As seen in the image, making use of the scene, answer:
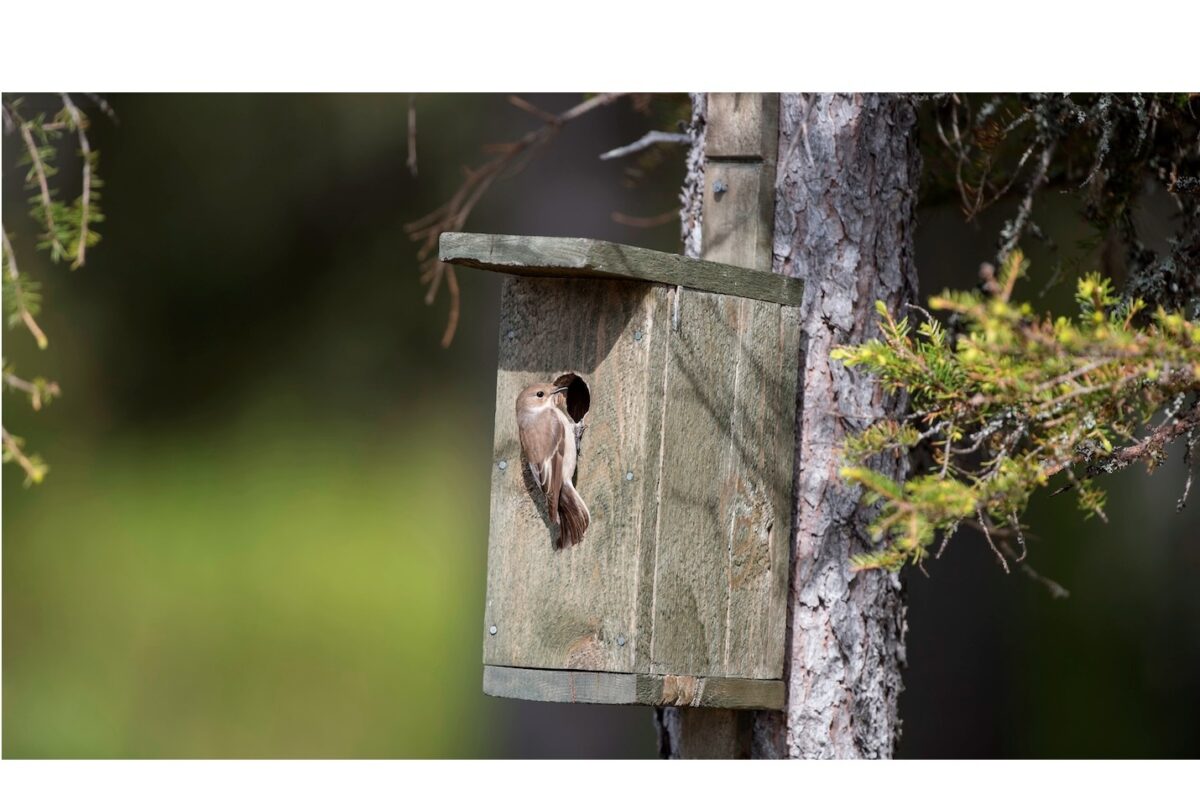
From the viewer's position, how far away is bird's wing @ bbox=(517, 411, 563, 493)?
7.41ft

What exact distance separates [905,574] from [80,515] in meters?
4.39

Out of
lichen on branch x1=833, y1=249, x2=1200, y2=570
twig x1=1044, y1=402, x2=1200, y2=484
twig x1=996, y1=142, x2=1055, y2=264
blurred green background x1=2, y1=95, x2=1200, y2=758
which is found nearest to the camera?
lichen on branch x1=833, y1=249, x2=1200, y2=570

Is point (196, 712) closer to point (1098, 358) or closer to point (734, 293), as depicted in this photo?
point (734, 293)

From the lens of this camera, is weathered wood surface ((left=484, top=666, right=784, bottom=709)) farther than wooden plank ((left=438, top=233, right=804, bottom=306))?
Yes

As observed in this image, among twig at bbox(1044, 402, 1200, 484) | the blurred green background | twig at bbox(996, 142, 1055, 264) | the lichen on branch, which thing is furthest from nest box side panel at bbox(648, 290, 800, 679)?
the blurred green background

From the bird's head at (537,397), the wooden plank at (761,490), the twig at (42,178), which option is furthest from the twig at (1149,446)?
the twig at (42,178)

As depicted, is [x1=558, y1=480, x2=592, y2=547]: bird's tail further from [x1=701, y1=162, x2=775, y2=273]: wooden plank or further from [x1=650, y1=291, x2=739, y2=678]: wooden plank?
[x1=701, y1=162, x2=775, y2=273]: wooden plank

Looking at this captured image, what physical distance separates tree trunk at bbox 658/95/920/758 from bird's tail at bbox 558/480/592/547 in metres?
0.50

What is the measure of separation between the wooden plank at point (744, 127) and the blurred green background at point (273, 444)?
289cm

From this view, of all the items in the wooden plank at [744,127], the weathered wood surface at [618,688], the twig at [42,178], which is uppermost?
the wooden plank at [744,127]

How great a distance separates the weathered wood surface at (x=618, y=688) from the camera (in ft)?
7.30

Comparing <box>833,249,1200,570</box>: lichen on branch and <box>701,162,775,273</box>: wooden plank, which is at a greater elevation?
<box>701,162,775,273</box>: wooden plank

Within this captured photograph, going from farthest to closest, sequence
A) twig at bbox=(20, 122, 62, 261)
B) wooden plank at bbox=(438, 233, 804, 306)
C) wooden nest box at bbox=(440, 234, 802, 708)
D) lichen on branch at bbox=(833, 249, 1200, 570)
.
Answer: twig at bbox=(20, 122, 62, 261)
wooden nest box at bbox=(440, 234, 802, 708)
wooden plank at bbox=(438, 233, 804, 306)
lichen on branch at bbox=(833, 249, 1200, 570)

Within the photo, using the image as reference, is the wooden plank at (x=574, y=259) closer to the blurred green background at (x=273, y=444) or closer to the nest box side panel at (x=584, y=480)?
the nest box side panel at (x=584, y=480)
